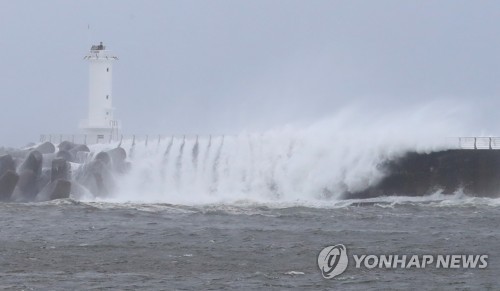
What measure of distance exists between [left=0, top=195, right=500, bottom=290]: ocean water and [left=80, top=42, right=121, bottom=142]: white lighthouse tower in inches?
718

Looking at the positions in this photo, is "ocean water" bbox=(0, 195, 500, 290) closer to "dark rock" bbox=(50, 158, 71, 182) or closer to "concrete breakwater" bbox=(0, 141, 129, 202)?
"concrete breakwater" bbox=(0, 141, 129, 202)

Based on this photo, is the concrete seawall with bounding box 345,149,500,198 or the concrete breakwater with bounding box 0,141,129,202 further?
the concrete breakwater with bounding box 0,141,129,202

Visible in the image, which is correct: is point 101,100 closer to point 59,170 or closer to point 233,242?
point 59,170

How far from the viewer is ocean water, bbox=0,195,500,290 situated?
87.2ft

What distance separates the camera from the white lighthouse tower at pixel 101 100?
66625mm

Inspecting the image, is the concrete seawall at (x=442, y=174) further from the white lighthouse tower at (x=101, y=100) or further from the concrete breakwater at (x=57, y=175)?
the white lighthouse tower at (x=101, y=100)

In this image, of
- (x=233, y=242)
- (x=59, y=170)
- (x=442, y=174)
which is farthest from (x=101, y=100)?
(x=233, y=242)

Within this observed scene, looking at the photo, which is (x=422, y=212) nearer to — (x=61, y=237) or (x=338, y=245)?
(x=338, y=245)

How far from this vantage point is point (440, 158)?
49375 millimetres

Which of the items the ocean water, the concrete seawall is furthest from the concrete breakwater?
the concrete seawall

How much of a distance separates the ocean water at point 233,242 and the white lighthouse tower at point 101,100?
18236 millimetres

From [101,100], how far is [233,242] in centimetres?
3435

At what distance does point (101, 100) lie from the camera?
66.6m

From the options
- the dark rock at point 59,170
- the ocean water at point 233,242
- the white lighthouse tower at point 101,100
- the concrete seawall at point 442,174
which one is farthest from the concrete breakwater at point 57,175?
the concrete seawall at point 442,174
